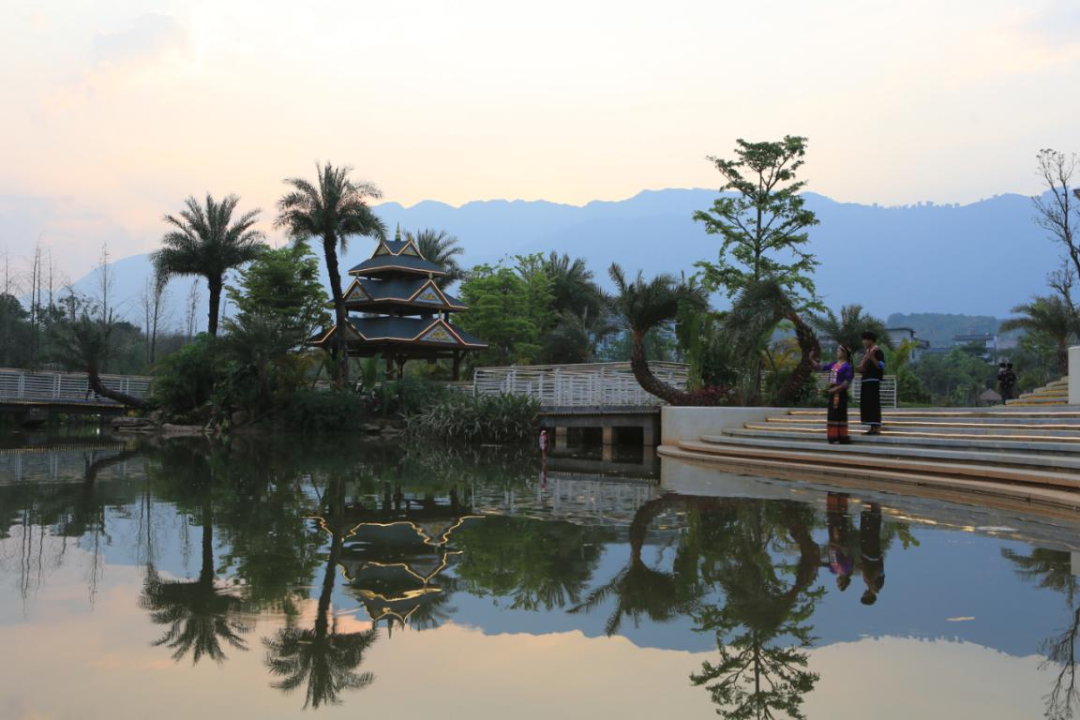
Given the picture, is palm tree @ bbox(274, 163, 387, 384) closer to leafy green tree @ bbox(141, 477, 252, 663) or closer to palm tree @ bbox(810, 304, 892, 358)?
palm tree @ bbox(810, 304, 892, 358)

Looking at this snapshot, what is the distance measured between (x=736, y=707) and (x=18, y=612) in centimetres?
412

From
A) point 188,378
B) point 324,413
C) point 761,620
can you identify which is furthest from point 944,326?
point 761,620

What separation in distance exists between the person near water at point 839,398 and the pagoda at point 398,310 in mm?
22582

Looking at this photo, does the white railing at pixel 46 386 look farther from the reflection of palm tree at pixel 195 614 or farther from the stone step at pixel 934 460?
the reflection of palm tree at pixel 195 614

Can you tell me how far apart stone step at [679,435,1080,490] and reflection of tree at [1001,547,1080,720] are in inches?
145

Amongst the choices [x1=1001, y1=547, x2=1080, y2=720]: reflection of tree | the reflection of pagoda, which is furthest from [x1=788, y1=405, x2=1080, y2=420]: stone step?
the reflection of pagoda

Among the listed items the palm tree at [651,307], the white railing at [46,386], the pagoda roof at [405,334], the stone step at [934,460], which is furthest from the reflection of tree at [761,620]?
the white railing at [46,386]

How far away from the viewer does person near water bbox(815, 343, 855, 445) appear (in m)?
13.9

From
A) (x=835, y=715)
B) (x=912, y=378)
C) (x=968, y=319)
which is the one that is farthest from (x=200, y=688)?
(x=968, y=319)

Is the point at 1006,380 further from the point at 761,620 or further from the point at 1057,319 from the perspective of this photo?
the point at 761,620

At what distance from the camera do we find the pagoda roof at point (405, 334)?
34906 mm

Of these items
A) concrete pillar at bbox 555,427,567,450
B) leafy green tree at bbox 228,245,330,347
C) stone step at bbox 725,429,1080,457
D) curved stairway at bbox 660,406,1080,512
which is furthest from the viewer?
leafy green tree at bbox 228,245,330,347

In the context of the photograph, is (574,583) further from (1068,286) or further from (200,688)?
(1068,286)

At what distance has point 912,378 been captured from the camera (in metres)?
35.8
